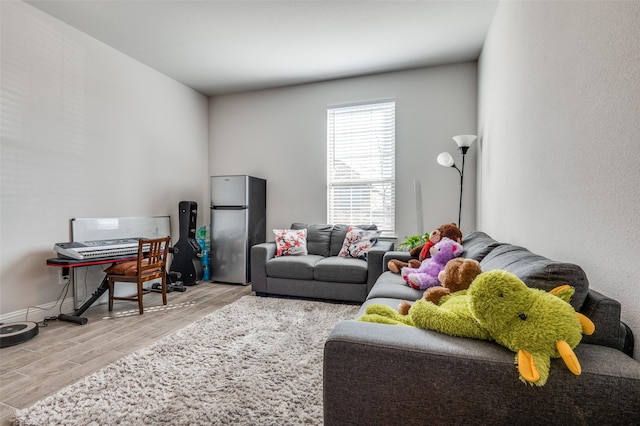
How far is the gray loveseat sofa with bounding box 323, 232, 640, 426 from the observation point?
86 centimetres

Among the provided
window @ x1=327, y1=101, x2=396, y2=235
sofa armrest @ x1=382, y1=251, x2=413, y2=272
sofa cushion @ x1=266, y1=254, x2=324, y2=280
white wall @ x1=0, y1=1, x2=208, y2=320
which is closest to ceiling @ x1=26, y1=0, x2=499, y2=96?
white wall @ x1=0, y1=1, x2=208, y2=320

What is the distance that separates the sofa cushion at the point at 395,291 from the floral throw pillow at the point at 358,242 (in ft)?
3.70

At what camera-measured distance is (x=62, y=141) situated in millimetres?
3174

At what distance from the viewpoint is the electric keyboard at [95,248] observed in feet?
9.48

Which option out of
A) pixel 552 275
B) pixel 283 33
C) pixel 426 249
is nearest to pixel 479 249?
pixel 426 249

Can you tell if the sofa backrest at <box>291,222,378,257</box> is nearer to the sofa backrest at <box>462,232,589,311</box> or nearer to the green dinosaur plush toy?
the sofa backrest at <box>462,232,589,311</box>

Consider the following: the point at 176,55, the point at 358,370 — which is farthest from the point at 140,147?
the point at 358,370

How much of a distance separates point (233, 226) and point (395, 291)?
2.76 m

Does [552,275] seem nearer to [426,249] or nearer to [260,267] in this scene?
[426,249]

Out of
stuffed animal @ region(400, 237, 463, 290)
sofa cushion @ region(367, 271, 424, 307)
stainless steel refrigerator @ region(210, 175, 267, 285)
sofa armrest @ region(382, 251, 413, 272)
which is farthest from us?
stainless steel refrigerator @ region(210, 175, 267, 285)

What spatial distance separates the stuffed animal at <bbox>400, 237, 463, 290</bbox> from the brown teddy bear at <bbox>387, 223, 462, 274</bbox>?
21 centimetres

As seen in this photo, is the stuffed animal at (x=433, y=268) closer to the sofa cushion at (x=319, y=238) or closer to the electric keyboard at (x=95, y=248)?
the sofa cushion at (x=319, y=238)

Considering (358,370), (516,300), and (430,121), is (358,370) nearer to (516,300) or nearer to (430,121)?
(516,300)

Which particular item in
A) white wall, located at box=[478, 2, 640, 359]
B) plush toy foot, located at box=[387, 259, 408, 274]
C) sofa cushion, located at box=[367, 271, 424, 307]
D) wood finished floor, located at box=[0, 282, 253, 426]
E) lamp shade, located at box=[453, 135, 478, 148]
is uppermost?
lamp shade, located at box=[453, 135, 478, 148]
